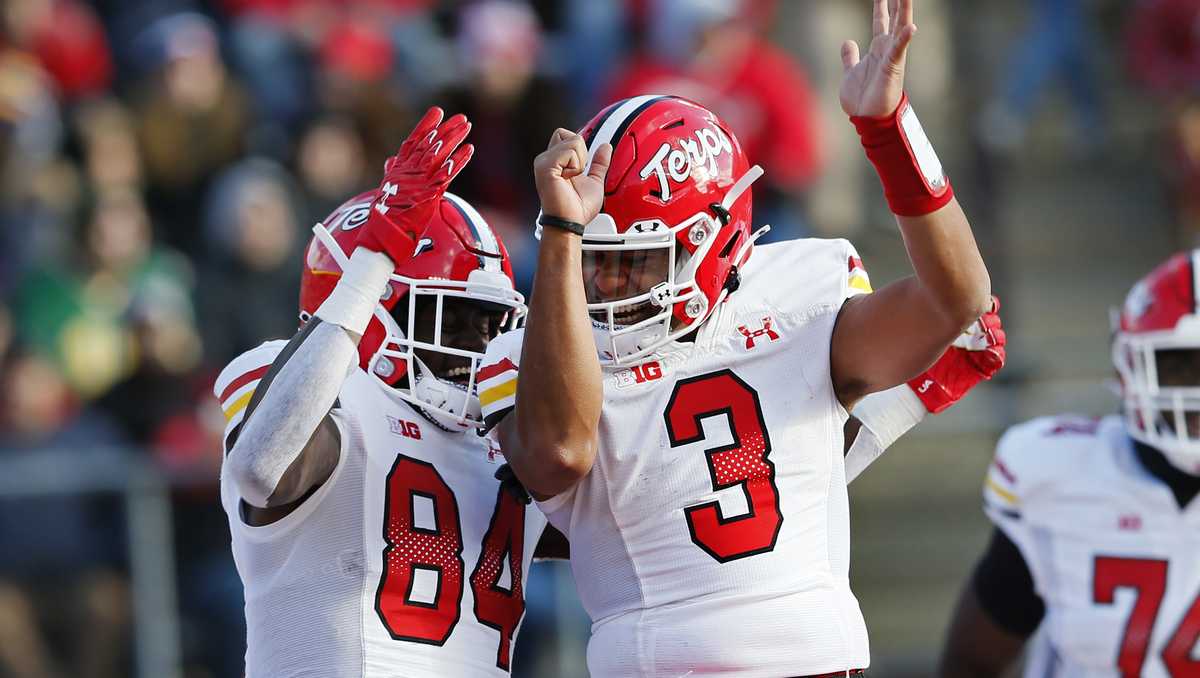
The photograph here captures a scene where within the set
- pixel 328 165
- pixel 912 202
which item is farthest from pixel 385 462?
pixel 328 165

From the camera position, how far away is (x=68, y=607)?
649 centimetres

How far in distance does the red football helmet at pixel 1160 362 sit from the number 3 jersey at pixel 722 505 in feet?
4.24

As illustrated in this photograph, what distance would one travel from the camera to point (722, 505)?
315cm

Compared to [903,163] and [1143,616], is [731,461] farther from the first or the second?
[1143,616]

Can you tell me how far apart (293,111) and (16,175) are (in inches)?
51.2

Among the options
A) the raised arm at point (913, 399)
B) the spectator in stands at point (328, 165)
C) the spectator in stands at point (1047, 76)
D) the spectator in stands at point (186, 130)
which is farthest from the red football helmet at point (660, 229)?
the spectator in stands at point (1047, 76)

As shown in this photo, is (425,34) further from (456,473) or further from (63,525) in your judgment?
(456,473)

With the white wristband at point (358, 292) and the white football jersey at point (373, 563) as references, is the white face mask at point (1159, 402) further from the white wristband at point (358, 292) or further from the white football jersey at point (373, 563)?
the white wristband at point (358, 292)

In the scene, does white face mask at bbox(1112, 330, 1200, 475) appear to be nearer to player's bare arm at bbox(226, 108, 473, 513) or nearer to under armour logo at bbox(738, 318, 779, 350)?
under armour logo at bbox(738, 318, 779, 350)

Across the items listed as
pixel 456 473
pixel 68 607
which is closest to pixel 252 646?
pixel 456 473

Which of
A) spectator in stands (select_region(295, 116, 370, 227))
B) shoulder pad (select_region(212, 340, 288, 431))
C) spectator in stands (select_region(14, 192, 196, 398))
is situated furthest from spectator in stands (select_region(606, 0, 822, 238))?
shoulder pad (select_region(212, 340, 288, 431))

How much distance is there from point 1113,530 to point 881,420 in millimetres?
1132

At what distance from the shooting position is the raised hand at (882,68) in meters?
2.93

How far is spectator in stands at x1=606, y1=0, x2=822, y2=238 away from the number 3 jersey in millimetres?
3931
